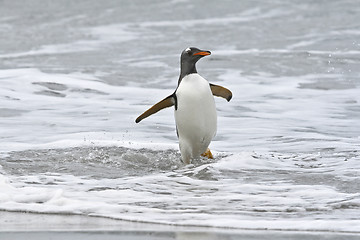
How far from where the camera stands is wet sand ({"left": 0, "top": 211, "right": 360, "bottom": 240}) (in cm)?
406

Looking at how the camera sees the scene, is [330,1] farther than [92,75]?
Yes

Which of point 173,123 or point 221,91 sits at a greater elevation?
point 221,91

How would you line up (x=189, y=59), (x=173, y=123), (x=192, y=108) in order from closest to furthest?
(x=192, y=108) < (x=189, y=59) < (x=173, y=123)

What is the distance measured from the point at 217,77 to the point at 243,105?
10.4 ft

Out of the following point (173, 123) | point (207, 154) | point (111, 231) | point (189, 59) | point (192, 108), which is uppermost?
point (189, 59)

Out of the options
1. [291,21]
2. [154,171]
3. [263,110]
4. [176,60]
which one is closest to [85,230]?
[154,171]

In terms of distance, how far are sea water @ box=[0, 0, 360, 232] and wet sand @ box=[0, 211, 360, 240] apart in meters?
0.10

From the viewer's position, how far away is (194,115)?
22.1 ft

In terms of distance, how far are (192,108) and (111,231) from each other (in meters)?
2.69

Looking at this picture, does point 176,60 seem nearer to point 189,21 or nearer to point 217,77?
point 217,77

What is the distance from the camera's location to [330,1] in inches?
917

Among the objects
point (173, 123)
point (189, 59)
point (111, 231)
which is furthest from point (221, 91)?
point (111, 231)

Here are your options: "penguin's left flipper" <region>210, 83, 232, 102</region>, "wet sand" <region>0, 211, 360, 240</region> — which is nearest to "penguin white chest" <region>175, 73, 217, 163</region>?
"penguin's left flipper" <region>210, 83, 232, 102</region>

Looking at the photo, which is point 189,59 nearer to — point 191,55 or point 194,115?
point 191,55
